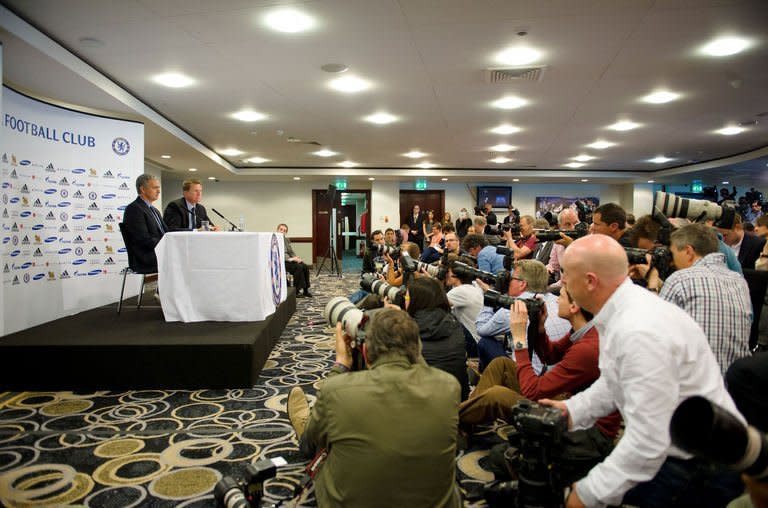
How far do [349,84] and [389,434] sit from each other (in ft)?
16.5

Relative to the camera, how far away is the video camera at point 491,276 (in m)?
2.82

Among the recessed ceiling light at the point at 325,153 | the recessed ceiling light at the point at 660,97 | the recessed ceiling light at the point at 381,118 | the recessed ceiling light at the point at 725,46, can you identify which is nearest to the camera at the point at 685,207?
the recessed ceiling light at the point at 725,46

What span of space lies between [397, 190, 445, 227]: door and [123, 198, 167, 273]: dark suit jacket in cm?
1099

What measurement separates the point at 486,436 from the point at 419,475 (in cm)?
150

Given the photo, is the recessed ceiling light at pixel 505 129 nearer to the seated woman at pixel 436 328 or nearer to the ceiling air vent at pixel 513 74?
the ceiling air vent at pixel 513 74

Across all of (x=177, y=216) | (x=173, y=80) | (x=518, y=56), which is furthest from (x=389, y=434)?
(x=173, y=80)

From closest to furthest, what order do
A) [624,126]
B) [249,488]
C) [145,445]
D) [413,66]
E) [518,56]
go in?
[249,488] < [145,445] < [518,56] < [413,66] < [624,126]

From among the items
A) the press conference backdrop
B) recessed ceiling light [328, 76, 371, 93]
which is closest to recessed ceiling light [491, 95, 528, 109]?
recessed ceiling light [328, 76, 371, 93]

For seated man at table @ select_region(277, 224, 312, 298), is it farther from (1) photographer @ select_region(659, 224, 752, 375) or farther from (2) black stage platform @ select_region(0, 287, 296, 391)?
(1) photographer @ select_region(659, 224, 752, 375)

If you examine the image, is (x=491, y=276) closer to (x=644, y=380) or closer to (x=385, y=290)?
(x=385, y=290)

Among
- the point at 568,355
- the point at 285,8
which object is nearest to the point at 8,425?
the point at 568,355

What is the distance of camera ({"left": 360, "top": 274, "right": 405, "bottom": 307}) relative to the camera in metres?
2.41

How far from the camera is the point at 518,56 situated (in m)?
4.78

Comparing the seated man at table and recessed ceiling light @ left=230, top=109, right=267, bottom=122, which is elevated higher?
recessed ceiling light @ left=230, top=109, right=267, bottom=122
